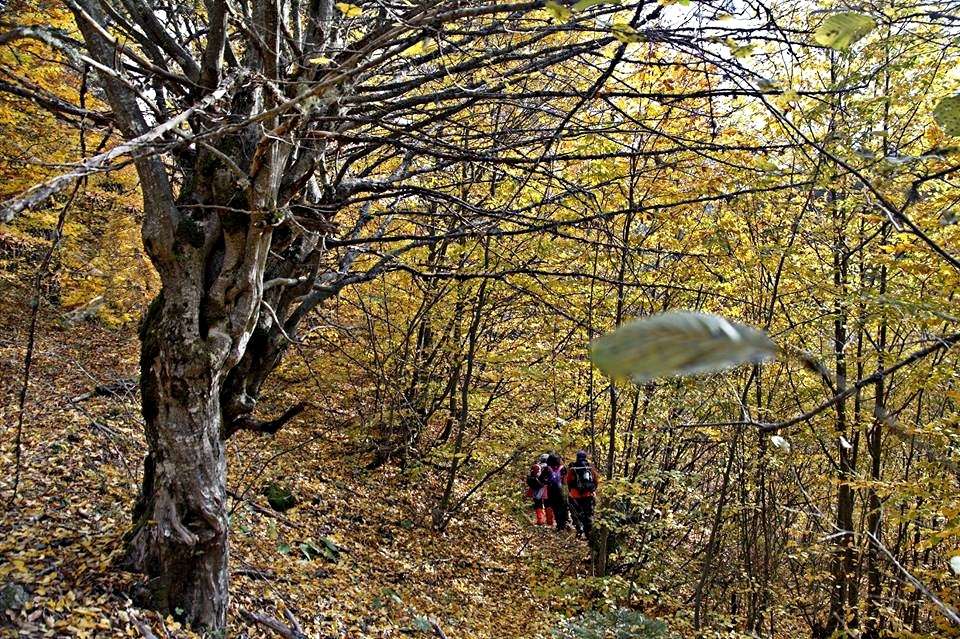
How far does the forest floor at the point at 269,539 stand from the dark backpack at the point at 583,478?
42.9 inches

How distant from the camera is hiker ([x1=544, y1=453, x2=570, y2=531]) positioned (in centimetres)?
992

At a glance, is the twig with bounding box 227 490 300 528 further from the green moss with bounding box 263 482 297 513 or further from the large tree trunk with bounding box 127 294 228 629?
the large tree trunk with bounding box 127 294 228 629

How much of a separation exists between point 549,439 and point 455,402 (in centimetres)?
214

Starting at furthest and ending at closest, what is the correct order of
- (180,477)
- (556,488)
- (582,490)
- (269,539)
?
(556,488) < (582,490) < (269,539) < (180,477)

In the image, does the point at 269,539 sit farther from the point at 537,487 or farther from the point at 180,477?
the point at 537,487

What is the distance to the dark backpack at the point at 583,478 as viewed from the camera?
8922 millimetres

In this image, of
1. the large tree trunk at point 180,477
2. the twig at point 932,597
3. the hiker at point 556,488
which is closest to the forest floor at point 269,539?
the large tree trunk at point 180,477

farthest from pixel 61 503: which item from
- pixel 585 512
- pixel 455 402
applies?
pixel 585 512

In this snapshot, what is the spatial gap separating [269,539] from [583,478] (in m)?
4.85

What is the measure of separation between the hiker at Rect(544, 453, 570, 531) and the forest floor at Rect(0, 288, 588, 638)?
1.53 ft

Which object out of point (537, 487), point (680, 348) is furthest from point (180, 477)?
point (537, 487)

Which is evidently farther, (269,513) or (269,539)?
(269,513)

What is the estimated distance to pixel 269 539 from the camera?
5996 mm

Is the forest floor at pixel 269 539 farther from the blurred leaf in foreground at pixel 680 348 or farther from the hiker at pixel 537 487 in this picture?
the blurred leaf in foreground at pixel 680 348
